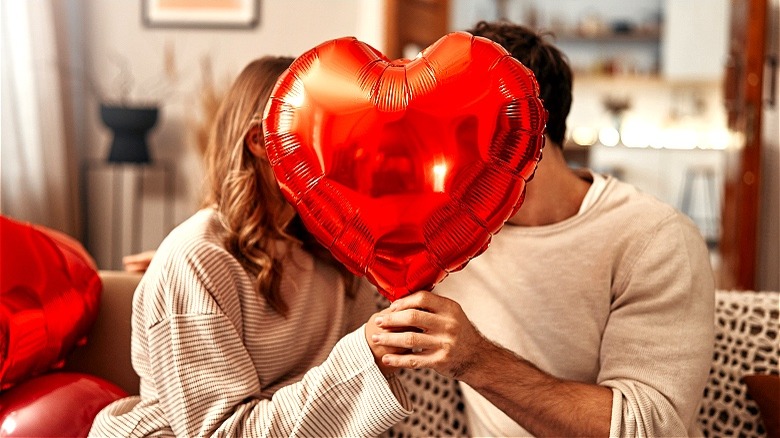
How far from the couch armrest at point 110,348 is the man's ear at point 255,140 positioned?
42cm

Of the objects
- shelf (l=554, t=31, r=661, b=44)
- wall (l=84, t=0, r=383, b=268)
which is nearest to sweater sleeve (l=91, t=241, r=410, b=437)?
wall (l=84, t=0, r=383, b=268)

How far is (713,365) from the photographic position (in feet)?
4.51

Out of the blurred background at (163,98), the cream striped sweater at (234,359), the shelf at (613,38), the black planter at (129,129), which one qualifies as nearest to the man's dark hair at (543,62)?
the cream striped sweater at (234,359)

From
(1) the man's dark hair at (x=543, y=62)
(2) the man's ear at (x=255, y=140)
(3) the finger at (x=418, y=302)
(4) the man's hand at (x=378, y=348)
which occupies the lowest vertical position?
(4) the man's hand at (x=378, y=348)

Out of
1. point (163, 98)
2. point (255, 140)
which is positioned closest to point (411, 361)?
point (255, 140)

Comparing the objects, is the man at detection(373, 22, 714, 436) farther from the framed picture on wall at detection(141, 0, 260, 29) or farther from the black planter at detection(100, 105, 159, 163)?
the framed picture on wall at detection(141, 0, 260, 29)

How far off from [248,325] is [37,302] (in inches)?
13.2

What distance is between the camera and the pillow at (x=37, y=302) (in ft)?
3.87

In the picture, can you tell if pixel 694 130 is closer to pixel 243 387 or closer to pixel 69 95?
pixel 69 95

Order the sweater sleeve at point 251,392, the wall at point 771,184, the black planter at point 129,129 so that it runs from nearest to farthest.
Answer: the sweater sleeve at point 251,392 < the wall at point 771,184 < the black planter at point 129,129

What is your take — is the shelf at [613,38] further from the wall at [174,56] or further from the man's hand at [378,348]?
the man's hand at [378,348]

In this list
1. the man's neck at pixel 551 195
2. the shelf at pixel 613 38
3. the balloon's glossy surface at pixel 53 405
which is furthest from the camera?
the shelf at pixel 613 38

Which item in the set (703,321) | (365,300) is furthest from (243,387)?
(703,321)

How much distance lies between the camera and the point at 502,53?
2.82 ft
